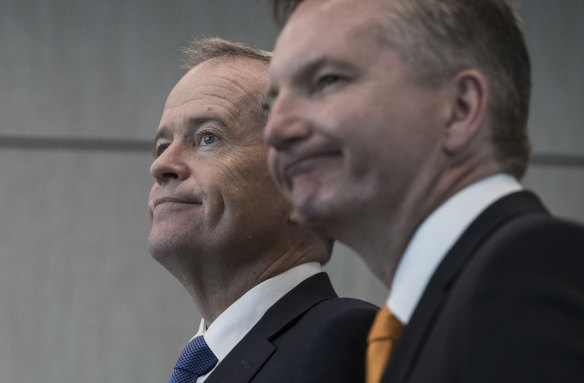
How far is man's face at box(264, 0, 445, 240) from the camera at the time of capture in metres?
0.88

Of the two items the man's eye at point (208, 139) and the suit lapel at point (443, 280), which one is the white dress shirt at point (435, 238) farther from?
the man's eye at point (208, 139)

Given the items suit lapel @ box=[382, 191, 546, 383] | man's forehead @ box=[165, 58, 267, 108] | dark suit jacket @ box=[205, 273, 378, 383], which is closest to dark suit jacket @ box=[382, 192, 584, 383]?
suit lapel @ box=[382, 191, 546, 383]

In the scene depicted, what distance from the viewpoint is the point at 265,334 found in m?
1.37

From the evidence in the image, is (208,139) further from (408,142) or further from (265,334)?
(408,142)

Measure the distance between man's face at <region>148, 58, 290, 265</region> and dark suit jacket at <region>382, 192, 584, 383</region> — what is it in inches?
25.4

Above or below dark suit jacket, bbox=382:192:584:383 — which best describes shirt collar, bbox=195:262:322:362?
below

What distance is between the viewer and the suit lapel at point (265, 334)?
1328 mm

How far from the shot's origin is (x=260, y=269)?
1.46m

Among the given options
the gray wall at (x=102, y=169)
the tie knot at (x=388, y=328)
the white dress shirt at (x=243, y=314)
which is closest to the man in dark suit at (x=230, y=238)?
the white dress shirt at (x=243, y=314)

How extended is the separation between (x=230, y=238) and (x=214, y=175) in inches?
4.2

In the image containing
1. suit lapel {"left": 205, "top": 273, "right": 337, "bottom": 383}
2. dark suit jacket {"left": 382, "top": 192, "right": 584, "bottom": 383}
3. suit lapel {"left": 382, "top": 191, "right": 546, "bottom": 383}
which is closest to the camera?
dark suit jacket {"left": 382, "top": 192, "right": 584, "bottom": 383}

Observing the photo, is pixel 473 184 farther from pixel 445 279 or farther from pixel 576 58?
pixel 576 58

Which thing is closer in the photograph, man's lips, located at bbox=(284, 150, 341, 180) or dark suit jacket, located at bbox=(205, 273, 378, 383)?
man's lips, located at bbox=(284, 150, 341, 180)

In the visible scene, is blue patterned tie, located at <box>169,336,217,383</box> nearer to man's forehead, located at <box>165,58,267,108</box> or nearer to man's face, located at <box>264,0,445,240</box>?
man's forehead, located at <box>165,58,267,108</box>
